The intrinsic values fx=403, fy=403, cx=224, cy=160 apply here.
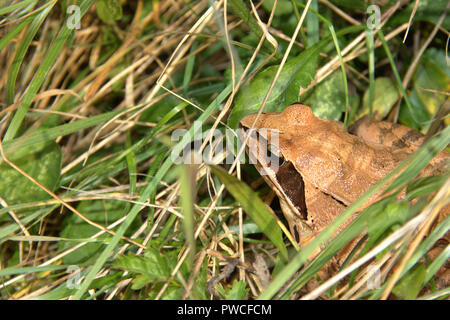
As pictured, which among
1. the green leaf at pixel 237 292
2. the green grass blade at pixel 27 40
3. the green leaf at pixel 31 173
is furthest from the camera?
the green leaf at pixel 31 173

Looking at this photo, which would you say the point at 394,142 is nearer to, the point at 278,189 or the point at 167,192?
the point at 278,189

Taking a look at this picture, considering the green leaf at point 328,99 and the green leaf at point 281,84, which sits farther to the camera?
the green leaf at point 328,99

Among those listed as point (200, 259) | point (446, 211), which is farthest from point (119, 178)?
point (446, 211)

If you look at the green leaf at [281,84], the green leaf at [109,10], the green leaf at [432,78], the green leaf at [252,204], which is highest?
the green leaf at [109,10]

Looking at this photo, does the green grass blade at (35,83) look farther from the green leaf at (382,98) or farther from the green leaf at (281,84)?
the green leaf at (382,98)

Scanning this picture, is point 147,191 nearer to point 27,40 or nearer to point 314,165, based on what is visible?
point 314,165

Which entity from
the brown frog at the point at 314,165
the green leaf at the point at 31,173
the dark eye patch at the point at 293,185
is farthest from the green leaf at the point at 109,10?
the dark eye patch at the point at 293,185

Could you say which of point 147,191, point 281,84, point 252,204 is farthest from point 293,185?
point 147,191

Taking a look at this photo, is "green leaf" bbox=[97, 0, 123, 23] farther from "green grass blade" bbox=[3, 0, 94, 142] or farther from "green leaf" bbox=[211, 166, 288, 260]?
"green leaf" bbox=[211, 166, 288, 260]
